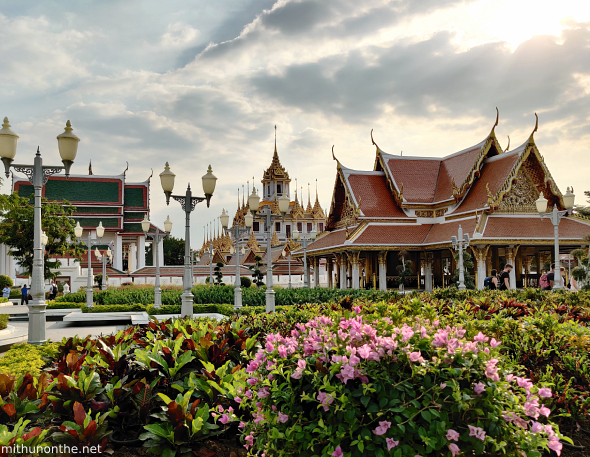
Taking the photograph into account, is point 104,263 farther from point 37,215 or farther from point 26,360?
point 26,360

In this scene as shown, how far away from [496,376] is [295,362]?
48.3 inches

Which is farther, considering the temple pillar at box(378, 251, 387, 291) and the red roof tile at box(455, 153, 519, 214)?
the temple pillar at box(378, 251, 387, 291)

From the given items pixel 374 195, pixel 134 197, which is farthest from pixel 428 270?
pixel 134 197

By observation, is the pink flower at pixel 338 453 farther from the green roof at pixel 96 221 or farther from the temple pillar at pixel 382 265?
the green roof at pixel 96 221

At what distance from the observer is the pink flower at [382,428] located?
2.80m

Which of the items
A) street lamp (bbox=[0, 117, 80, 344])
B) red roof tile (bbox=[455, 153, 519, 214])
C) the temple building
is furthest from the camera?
red roof tile (bbox=[455, 153, 519, 214])

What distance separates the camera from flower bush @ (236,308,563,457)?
2.82m

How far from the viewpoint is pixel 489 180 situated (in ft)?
82.1

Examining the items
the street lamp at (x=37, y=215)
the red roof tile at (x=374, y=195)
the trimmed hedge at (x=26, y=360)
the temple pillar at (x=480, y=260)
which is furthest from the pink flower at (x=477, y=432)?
the red roof tile at (x=374, y=195)

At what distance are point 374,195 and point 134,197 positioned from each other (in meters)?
26.5

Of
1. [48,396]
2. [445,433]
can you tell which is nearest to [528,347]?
[445,433]

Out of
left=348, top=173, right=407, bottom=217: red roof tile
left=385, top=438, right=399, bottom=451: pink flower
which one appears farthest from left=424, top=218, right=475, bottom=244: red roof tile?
left=385, top=438, right=399, bottom=451: pink flower

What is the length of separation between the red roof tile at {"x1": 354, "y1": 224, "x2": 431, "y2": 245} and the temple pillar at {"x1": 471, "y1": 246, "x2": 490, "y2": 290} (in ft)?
12.0

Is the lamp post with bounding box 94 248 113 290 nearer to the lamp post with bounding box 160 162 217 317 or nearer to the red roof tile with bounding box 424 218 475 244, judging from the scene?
the lamp post with bounding box 160 162 217 317
